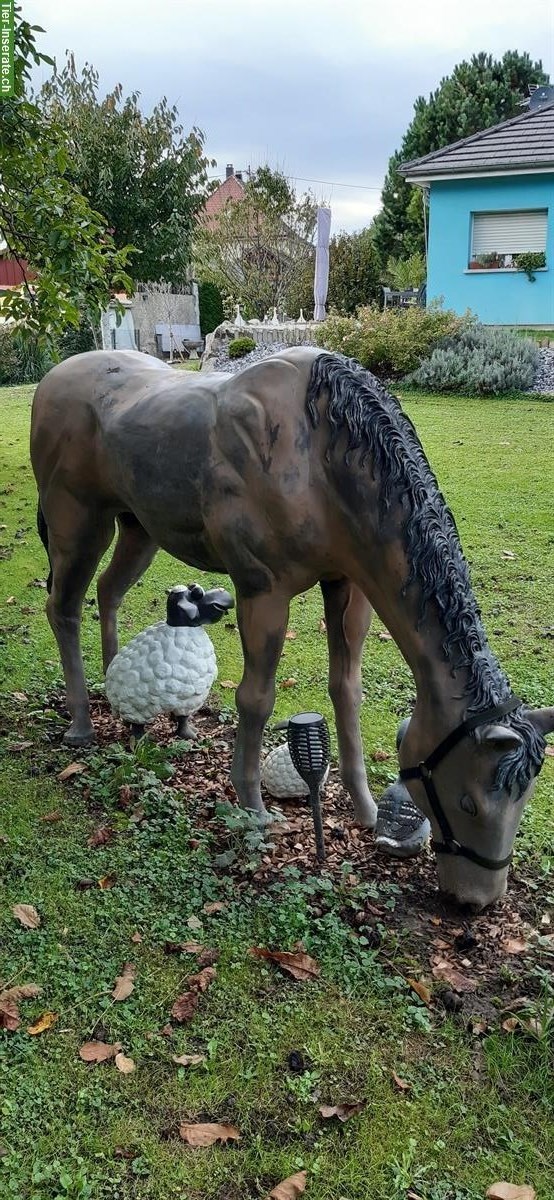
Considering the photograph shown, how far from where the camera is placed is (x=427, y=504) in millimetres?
2975

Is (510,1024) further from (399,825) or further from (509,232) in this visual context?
(509,232)

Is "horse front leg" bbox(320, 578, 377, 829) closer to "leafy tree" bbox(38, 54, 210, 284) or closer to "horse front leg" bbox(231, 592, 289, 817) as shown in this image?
"horse front leg" bbox(231, 592, 289, 817)

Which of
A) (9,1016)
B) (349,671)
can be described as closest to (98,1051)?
(9,1016)

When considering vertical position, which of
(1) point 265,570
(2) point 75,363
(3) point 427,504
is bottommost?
(1) point 265,570

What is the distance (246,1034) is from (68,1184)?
713 mm

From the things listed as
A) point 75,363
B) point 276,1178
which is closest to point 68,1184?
point 276,1178

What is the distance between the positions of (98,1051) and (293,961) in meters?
0.74

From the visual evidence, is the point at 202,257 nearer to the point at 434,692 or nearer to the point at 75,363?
the point at 75,363

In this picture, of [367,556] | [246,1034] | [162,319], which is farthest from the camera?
[162,319]

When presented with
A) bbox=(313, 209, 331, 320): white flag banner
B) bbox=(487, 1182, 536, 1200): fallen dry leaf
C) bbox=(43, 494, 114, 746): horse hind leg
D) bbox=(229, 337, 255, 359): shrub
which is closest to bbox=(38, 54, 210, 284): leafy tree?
bbox=(229, 337, 255, 359): shrub

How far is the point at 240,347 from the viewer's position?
695 inches

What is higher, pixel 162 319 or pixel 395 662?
pixel 162 319

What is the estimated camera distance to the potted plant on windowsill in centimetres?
1953

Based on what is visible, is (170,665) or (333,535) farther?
(170,665)
